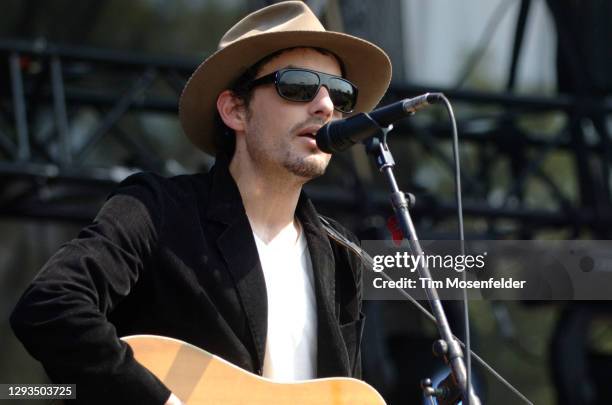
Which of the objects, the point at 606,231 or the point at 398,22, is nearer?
the point at 606,231

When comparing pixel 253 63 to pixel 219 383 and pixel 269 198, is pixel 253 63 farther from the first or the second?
pixel 219 383

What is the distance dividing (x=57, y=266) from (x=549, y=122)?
11.2m

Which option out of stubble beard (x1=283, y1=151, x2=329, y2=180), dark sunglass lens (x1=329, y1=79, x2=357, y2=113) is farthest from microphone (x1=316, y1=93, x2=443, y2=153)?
dark sunglass lens (x1=329, y1=79, x2=357, y2=113)

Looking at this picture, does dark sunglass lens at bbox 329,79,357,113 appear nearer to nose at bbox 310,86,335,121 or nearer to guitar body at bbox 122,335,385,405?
nose at bbox 310,86,335,121

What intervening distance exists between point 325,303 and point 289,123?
51 centimetres

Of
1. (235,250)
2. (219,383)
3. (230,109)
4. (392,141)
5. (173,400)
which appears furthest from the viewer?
(392,141)

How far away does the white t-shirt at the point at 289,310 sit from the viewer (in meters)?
3.08

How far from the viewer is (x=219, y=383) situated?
288 centimetres

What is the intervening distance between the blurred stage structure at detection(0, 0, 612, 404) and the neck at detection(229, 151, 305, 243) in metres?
3.17

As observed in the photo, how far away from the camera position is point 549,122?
13.3 m

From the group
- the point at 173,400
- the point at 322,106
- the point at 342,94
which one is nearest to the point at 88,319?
the point at 173,400

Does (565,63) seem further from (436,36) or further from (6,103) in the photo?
(6,103)

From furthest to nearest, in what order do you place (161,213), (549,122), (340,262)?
(549,122) → (340,262) → (161,213)

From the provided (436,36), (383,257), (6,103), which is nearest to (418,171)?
(436,36)
